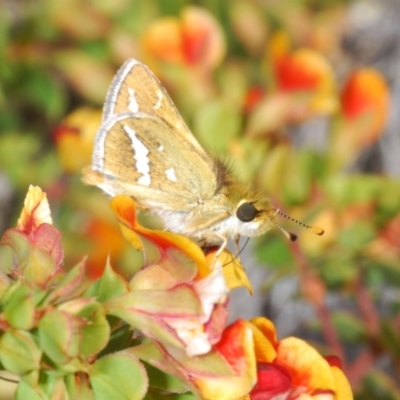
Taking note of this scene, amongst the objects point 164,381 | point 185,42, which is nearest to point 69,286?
point 164,381

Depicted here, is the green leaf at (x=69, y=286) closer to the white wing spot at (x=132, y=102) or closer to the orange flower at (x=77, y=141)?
the white wing spot at (x=132, y=102)

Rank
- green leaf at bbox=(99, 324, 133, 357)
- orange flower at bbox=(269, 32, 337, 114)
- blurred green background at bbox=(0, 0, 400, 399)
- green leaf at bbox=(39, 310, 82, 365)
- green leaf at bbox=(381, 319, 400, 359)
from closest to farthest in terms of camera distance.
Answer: green leaf at bbox=(39, 310, 82, 365), green leaf at bbox=(99, 324, 133, 357), green leaf at bbox=(381, 319, 400, 359), blurred green background at bbox=(0, 0, 400, 399), orange flower at bbox=(269, 32, 337, 114)

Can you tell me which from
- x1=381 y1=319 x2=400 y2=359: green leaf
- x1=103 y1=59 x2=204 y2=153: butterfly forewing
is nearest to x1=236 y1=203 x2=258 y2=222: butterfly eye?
x1=103 y1=59 x2=204 y2=153: butterfly forewing

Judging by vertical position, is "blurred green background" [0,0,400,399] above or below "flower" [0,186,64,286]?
below

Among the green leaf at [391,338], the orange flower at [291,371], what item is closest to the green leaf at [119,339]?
the orange flower at [291,371]

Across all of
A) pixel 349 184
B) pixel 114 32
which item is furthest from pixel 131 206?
pixel 114 32

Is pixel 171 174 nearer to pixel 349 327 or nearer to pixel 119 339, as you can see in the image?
pixel 119 339

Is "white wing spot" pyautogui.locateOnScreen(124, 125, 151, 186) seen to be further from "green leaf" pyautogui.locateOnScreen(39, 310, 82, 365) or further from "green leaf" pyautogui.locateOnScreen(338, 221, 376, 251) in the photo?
"green leaf" pyautogui.locateOnScreen(338, 221, 376, 251)
